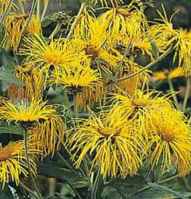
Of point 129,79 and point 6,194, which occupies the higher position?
point 129,79

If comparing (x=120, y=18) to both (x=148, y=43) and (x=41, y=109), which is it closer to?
(x=148, y=43)

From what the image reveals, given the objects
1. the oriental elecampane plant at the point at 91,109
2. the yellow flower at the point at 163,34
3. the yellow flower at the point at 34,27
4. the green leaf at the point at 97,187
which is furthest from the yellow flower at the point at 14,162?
the yellow flower at the point at 163,34

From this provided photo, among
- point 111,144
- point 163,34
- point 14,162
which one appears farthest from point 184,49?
point 14,162

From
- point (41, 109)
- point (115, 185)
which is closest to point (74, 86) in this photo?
point (41, 109)

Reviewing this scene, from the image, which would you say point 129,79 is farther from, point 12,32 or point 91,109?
point 12,32

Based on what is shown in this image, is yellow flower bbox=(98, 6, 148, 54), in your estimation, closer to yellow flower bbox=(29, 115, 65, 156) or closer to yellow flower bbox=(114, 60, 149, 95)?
yellow flower bbox=(114, 60, 149, 95)

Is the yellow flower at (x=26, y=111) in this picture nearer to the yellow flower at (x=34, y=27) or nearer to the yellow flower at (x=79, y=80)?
the yellow flower at (x=79, y=80)
